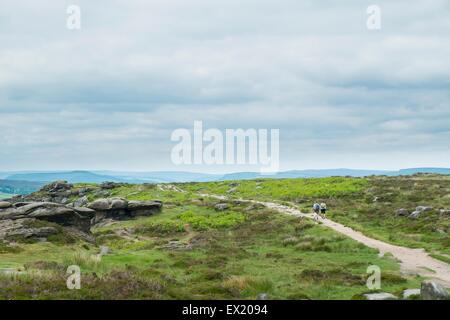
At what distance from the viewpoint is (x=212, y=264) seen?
2848cm

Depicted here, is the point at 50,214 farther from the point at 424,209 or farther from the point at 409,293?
the point at 424,209

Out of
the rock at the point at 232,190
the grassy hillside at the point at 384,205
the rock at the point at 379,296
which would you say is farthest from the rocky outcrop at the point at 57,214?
the rock at the point at 232,190

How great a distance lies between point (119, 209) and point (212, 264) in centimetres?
3769

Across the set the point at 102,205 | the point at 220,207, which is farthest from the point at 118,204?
the point at 220,207

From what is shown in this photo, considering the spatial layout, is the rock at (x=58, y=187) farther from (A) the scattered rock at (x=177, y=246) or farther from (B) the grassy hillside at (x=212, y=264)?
(A) the scattered rock at (x=177, y=246)

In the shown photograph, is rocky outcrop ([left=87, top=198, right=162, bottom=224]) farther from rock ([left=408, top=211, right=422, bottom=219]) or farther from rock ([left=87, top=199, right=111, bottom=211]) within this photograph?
rock ([left=408, top=211, right=422, bottom=219])

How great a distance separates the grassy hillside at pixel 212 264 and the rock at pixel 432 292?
88.1 inches

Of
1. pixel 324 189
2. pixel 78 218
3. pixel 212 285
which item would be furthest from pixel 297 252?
pixel 324 189

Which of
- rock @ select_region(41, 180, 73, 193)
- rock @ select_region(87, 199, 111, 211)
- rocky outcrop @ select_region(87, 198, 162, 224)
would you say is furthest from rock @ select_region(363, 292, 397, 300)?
rock @ select_region(41, 180, 73, 193)

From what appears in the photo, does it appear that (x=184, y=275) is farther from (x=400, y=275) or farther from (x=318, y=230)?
(x=318, y=230)

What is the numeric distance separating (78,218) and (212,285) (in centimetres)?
2538

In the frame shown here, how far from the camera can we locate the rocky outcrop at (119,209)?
62312 mm

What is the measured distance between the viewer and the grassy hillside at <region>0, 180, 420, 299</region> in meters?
18.5
